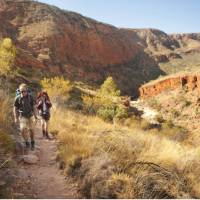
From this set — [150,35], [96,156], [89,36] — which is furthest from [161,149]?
[150,35]

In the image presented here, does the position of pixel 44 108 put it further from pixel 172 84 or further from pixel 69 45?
pixel 69 45

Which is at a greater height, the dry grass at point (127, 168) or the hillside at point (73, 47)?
the hillside at point (73, 47)

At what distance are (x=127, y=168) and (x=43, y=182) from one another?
1.54 m

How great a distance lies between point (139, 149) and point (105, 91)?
34.3 m

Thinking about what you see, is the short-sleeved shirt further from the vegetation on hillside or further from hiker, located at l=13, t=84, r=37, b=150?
the vegetation on hillside

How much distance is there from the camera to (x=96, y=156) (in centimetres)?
664

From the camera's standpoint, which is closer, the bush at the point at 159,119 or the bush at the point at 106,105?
the bush at the point at 106,105

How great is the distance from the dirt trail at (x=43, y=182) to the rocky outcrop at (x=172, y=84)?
1744 inches

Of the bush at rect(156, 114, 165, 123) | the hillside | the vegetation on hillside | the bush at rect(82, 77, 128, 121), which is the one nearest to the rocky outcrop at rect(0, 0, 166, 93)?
the hillside

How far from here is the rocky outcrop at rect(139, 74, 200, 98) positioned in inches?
1980

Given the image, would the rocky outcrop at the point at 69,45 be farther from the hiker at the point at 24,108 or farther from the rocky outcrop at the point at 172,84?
the hiker at the point at 24,108

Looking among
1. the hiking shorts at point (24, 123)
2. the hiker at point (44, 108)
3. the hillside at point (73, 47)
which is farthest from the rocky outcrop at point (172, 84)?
the hiking shorts at point (24, 123)

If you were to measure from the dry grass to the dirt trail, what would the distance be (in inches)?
8.9

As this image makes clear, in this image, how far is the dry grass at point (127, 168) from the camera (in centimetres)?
562
